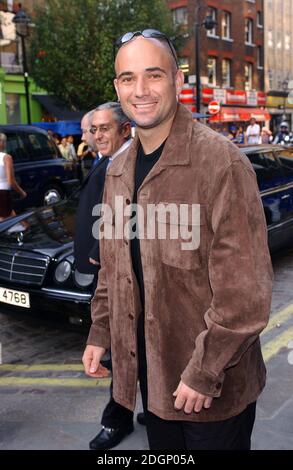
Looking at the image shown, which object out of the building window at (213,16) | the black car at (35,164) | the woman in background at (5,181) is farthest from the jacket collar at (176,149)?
the building window at (213,16)

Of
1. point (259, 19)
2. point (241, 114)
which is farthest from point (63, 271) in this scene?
point (259, 19)

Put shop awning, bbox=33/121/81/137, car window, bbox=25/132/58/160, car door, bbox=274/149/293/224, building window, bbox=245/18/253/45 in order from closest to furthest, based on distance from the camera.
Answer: car door, bbox=274/149/293/224 → car window, bbox=25/132/58/160 → shop awning, bbox=33/121/81/137 → building window, bbox=245/18/253/45

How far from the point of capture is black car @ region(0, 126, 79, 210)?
1035 centimetres

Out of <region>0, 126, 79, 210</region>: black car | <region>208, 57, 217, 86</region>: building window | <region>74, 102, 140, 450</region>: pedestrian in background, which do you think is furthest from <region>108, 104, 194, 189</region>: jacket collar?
<region>208, 57, 217, 86</region>: building window

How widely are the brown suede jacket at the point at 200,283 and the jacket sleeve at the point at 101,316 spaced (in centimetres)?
16

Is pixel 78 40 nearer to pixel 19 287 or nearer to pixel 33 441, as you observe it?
pixel 19 287

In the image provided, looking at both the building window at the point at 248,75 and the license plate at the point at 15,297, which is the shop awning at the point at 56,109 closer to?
the building window at the point at 248,75

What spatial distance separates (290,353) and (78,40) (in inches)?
786

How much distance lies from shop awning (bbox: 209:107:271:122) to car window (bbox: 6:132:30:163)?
841 inches

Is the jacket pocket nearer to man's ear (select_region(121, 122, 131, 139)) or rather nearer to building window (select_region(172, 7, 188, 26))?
man's ear (select_region(121, 122, 131, 139))

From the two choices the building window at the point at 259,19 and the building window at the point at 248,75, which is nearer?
the building window at the point at 248,75

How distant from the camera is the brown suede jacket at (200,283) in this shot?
149cm

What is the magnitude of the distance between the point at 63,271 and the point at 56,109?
71.2 ft

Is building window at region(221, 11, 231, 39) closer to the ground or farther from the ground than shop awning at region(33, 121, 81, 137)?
farther from the ground
